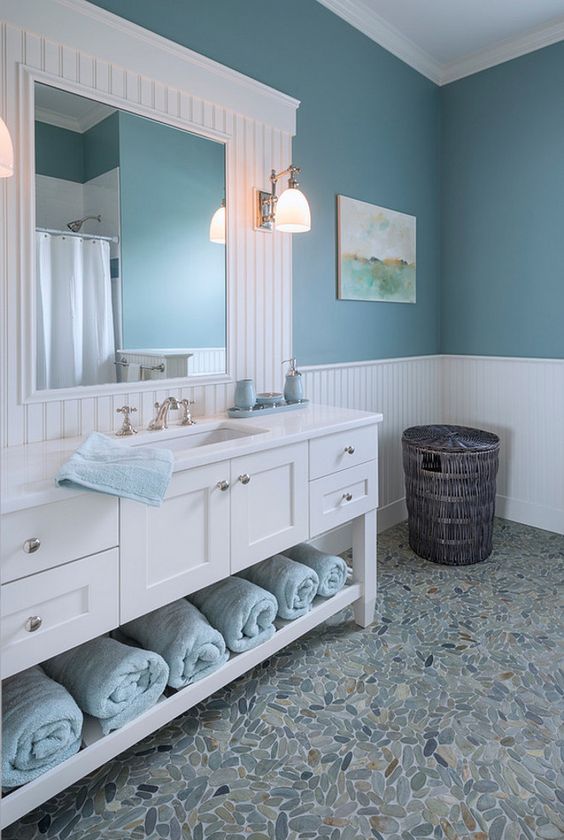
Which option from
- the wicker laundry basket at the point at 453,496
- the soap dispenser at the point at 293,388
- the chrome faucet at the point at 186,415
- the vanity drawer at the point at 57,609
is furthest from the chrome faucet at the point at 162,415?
the wicker laundry basket at the point at 453,496

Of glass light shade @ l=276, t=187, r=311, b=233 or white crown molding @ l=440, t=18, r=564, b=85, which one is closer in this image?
glass light shade @ l=276, t=187, r=311, b=233

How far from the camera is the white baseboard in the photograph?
309 cm

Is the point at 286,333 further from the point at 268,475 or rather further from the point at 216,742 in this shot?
the point at 216,742

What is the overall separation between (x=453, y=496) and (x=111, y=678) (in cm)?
186

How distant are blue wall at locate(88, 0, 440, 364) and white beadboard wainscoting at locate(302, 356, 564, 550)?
184mm

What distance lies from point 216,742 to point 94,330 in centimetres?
132

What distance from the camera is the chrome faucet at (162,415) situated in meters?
1.84

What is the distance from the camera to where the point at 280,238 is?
2.34 metres

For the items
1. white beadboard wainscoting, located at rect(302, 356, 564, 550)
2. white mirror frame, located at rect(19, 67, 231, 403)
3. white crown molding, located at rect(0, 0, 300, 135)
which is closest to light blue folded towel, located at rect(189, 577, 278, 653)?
white mirror frame, located at rect(19, 67, 231, 403)

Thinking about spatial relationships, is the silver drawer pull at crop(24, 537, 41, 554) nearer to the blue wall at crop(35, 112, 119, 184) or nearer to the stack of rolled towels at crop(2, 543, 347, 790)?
the stack of rolled towels at crop(2, 543, 347, 790)

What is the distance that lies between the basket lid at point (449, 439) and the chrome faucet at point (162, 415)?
55.4 inches

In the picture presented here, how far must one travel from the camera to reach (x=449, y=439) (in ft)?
9.27

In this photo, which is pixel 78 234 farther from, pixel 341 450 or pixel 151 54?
pixel 341 450

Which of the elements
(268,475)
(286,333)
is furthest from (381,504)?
(268,475)
